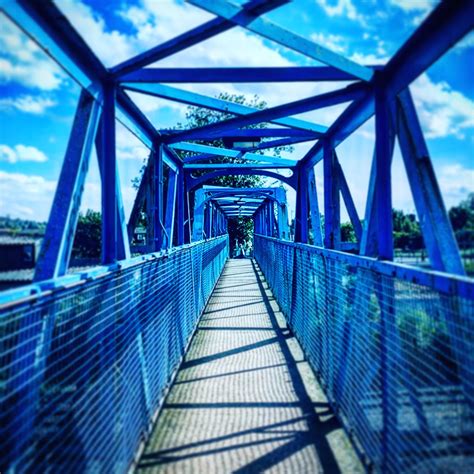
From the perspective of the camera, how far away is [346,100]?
459cm

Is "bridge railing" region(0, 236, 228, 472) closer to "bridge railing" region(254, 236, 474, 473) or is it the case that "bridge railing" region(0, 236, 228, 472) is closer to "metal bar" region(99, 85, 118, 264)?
"metal bar" region(99, 85, 118, 264)

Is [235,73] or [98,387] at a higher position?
[235,73]

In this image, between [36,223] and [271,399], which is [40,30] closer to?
[36,223]

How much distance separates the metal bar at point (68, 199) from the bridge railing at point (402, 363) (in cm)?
227

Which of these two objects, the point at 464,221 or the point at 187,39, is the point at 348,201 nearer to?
the point at 464,221

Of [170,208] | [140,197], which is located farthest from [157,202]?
[170,208]

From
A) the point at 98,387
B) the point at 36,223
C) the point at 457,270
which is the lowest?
the point at 98,387

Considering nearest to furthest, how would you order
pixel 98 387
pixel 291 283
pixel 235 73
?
pixel 98 387 < pixel 235 73 < pixel 291 283

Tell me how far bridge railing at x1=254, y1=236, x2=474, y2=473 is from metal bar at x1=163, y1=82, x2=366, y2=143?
1699mm

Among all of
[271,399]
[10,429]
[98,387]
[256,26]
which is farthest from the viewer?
[271,399]

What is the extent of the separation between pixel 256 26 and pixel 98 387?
2877mm

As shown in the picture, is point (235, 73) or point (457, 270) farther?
point (235, 73)

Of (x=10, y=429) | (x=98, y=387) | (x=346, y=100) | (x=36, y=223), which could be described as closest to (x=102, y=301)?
(x=98, y=387)

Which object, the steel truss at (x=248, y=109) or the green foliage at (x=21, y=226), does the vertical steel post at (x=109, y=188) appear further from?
the green foliage at (x=21, y=226)
